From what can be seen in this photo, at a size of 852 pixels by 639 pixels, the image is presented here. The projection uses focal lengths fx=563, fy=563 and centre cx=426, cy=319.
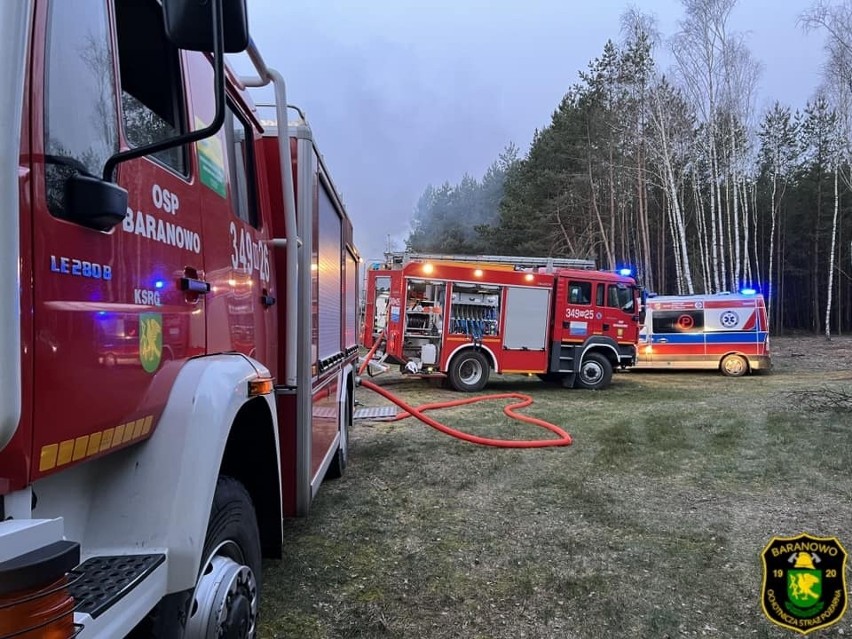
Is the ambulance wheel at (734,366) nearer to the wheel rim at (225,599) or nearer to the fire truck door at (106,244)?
the wheel rim at (225,599)

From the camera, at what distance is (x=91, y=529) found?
4.36 ft

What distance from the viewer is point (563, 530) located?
3.98m

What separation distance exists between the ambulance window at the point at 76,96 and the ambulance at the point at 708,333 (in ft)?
53.7

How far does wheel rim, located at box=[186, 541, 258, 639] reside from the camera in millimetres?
1562

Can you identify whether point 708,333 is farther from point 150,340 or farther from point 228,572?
point 150,340

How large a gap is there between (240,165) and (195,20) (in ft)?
4.61

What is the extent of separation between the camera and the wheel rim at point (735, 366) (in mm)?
15281

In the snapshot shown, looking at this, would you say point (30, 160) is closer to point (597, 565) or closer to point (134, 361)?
point (134, 361)

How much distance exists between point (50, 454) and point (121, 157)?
0.61m

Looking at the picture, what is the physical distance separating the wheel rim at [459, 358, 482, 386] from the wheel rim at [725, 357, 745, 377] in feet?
26.4

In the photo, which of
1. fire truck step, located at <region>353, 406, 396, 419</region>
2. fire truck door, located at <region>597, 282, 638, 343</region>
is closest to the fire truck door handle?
fire truck step, located at <region>353, 406, 396, 419</region>

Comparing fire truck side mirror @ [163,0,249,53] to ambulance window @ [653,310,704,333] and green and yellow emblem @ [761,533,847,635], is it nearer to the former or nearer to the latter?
green and yellow emblem @ [761,533,847,635]

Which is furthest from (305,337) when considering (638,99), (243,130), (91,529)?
(638,99)

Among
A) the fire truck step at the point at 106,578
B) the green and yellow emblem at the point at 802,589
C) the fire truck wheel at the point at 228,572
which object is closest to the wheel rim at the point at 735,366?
the green and yellow emblem at the point at 802,589
